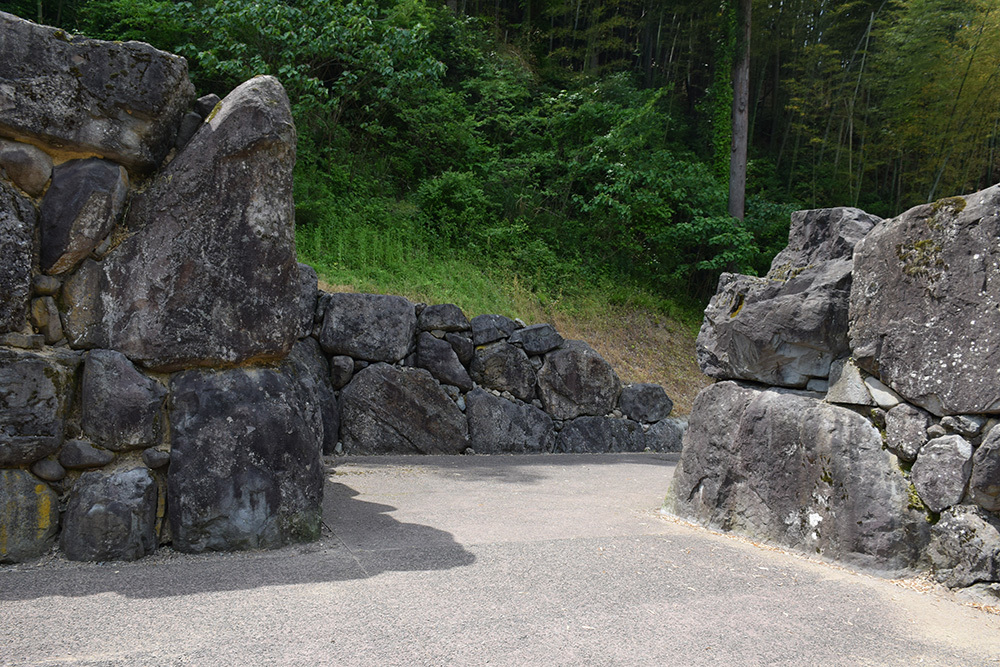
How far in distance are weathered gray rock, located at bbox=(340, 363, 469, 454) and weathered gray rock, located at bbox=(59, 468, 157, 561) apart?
445 centimetres

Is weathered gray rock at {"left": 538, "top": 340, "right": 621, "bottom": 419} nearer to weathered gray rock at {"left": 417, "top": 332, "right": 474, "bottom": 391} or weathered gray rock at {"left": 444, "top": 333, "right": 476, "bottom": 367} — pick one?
weathered gray rock at {"left": 444, "top": 333, "right": 476, "bottom": 367}

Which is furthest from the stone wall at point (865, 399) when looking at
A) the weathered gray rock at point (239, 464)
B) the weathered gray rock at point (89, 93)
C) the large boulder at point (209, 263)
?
the weathered gray rock at point (89, 93)

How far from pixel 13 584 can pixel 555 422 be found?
6.93 m

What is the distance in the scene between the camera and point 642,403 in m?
9.93

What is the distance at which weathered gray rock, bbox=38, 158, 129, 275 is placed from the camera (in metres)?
3.70

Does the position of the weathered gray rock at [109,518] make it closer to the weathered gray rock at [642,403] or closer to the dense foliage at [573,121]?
the dense foliage at [573,121]

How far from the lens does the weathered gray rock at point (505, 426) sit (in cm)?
880

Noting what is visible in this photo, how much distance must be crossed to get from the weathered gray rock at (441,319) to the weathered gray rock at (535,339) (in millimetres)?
793

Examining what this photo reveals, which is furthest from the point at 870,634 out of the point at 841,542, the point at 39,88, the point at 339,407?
the point at 339,407

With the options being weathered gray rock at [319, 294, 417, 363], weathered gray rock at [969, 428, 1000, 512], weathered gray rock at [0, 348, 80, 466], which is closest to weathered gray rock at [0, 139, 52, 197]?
weathered gray rock at [0, 348, 80, 466]

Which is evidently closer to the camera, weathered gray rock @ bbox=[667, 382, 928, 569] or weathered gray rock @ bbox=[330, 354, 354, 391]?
weathered gray rock @ bbox=[667, 382, 928, 569]

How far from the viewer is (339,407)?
8.18 metres

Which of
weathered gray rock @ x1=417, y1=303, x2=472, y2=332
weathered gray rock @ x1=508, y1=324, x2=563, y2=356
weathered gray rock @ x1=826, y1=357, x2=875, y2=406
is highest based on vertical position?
weathered gray rock @ x1=417, y1=303, x2=472, y2=332

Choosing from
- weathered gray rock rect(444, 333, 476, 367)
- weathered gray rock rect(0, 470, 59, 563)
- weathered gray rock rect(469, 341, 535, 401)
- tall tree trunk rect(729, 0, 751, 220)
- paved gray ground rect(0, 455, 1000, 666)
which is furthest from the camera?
tall tree trunk rect(729, 0, 751, 220)
